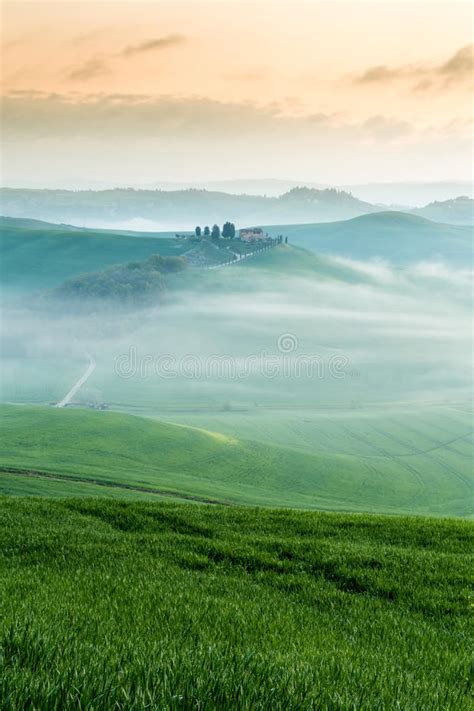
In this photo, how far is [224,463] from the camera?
14250cm

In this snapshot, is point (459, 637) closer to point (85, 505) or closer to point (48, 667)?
point (48, 667)

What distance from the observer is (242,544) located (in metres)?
19.0

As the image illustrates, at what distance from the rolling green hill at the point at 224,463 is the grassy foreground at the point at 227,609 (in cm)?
8074

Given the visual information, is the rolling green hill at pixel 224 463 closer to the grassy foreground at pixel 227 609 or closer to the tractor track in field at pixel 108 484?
the tractor track in field at pixel 108 484

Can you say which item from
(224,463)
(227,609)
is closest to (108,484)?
(224,463)

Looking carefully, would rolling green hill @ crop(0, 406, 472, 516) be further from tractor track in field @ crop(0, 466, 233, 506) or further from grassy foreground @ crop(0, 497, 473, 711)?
grassy foreground @ crop(0, 497, 473, 711)

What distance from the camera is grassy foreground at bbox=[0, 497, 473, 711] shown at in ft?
17.3

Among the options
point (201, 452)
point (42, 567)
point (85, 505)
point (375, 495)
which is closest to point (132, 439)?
point (201, 452)

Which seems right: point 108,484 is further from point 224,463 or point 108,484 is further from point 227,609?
point 227,609

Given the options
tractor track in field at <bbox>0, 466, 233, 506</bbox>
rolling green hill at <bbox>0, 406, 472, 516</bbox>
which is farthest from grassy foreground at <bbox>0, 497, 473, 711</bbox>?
rolling green hill at <bbox>0, 406, 472, 516</bbox>

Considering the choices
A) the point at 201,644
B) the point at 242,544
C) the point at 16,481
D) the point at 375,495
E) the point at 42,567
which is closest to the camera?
the point at 201,644

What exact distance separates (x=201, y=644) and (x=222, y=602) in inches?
177

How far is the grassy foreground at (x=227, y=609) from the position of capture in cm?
527

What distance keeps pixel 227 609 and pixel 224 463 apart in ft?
435
